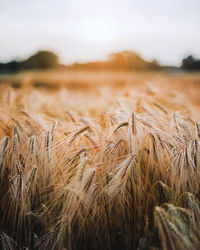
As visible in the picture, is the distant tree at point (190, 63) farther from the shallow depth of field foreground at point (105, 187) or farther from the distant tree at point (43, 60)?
the shallow depth of field foreground at point (105, 187)

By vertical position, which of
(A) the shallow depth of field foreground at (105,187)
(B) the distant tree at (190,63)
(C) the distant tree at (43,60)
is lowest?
(A) the shallow depth of field foreground at (105,187)

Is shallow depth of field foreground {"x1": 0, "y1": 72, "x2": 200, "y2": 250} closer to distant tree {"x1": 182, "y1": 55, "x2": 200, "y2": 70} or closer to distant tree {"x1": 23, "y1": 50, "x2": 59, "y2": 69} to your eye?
distant tree {"x1": 182, "y1": 55, "x2": 200, "y2": 70}

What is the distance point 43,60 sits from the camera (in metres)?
21.7

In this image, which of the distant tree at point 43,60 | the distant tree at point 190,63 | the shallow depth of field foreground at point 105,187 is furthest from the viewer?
the distant tree at point 43,60

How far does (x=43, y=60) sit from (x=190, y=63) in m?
14.2

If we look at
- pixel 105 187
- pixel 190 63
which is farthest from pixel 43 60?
pixel 105 187

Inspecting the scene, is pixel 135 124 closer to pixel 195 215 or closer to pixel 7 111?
pixel 195 215

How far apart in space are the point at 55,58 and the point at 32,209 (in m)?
21.9

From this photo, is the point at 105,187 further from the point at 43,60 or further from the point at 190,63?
the point at 43,60

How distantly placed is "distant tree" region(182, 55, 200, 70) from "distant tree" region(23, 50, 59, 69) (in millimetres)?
12115

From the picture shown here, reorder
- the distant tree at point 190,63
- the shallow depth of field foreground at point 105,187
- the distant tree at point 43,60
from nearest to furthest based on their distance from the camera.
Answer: the shallow depth of field foreground at point 105,187
the distant tree at point 190,63
the distant tree at point 43,60

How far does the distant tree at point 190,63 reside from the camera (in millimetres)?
17391

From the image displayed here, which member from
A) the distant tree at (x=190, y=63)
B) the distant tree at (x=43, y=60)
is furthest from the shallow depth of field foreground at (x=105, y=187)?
the distant tree at (x=43, y=60)

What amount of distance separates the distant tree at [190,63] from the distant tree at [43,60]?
12.1 metres
